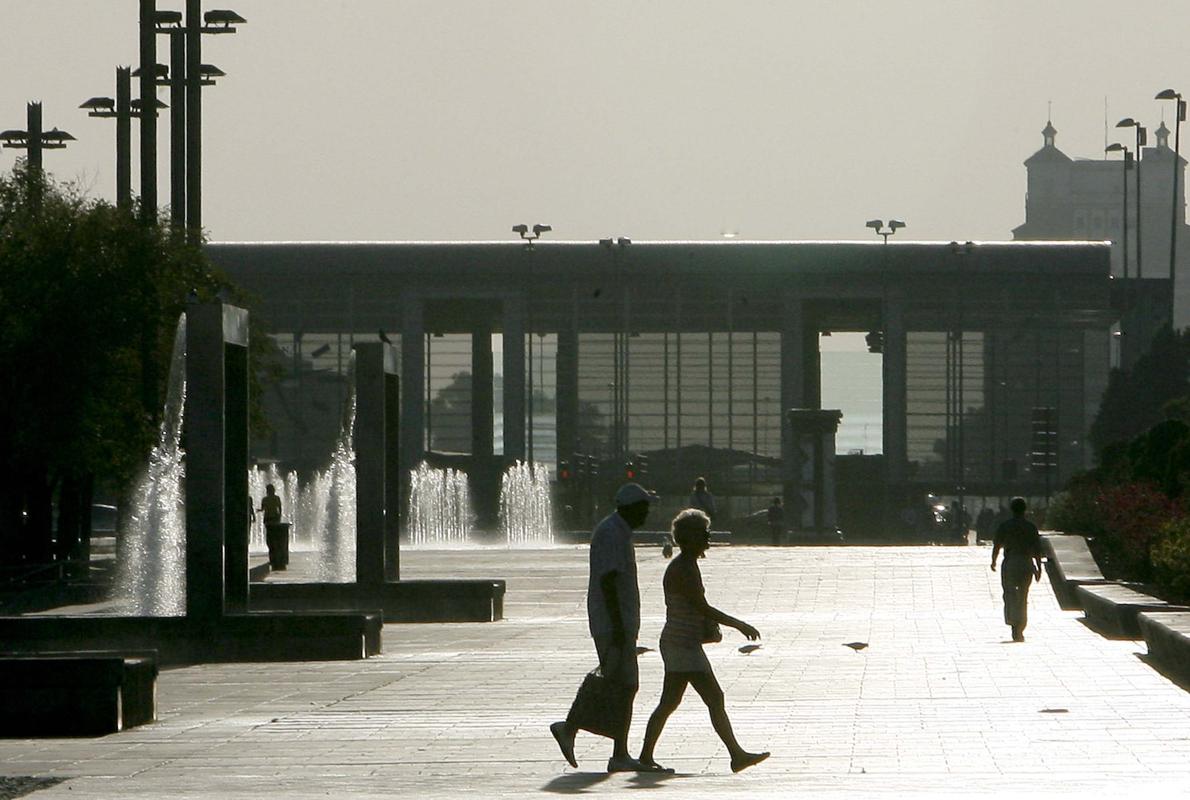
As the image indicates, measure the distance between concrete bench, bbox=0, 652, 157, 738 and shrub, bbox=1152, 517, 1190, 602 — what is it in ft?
38.2

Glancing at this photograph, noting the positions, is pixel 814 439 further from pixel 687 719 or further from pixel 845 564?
pixel 687 719

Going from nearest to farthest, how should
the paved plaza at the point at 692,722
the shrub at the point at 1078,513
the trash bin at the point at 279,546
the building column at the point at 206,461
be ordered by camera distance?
the paved plaza at the point at 692,722 → the building column at the point at 206,461 → the shrub at the point at 1078,513 → the trash bin at the point at 279,546

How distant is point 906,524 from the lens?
7956 centimetres

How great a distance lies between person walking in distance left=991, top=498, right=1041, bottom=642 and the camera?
22.4m

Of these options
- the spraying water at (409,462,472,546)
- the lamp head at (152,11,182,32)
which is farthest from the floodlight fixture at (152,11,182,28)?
the spraying water at (409,462,472,546)

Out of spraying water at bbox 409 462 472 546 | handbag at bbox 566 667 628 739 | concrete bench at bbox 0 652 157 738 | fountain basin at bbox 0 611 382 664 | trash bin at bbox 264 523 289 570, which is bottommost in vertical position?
spraying water at bbox 409 462 472 546

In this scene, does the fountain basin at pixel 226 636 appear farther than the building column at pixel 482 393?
No

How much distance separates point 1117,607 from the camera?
891 inches

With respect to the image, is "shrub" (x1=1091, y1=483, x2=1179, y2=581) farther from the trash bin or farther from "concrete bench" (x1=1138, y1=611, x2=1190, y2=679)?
the trash bin

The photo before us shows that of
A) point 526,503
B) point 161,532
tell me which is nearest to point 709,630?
point 161,532

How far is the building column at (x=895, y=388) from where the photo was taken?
8944 centimetres

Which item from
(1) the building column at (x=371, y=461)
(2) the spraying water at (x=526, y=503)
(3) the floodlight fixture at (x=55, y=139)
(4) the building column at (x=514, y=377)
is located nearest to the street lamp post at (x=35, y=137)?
(3) the floodlight fixture at (x=55, y=139)

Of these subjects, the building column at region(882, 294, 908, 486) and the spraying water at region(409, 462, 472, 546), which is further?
the building column at region(882, 294, 908, 486)

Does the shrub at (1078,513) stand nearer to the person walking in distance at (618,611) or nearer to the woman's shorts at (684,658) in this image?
the woman's shorts at (684,658)
